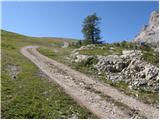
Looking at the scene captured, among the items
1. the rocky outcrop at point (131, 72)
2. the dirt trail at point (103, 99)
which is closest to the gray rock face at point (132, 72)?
the rocky outcrop at point (131, 72)

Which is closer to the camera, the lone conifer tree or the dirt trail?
the dirt trail

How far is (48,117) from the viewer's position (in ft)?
66.1

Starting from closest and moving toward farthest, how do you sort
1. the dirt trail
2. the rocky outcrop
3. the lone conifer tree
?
1. the dirt trail
2. the rocky outcrop
3. the lone conifer tree

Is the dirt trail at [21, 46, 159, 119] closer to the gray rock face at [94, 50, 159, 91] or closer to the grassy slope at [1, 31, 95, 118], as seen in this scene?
the grassy slope at [1, 31, 95, 118]

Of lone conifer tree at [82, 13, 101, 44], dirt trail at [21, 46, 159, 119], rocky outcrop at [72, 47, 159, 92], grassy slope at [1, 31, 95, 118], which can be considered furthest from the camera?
lone conifer tree at [82, 13, 101, 44]

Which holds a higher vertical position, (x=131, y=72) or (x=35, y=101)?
(x=131, y=72)

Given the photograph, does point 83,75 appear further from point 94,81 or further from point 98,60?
point 98,60

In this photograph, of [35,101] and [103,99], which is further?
[103,99]

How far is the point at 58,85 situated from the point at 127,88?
25.1ft

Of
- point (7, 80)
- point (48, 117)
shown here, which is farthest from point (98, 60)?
point (48, 117)

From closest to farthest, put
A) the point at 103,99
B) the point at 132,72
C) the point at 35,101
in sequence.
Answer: the point at 35,101, the point at 103,99, the point at 132,72

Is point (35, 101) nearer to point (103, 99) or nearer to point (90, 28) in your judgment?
point (103, 99)

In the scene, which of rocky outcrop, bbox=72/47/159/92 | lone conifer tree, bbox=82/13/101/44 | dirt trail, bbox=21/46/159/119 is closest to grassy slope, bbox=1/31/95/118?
dirt trail, bbox=21/46/159/119

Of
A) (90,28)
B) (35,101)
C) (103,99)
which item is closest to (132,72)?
(103,99)
